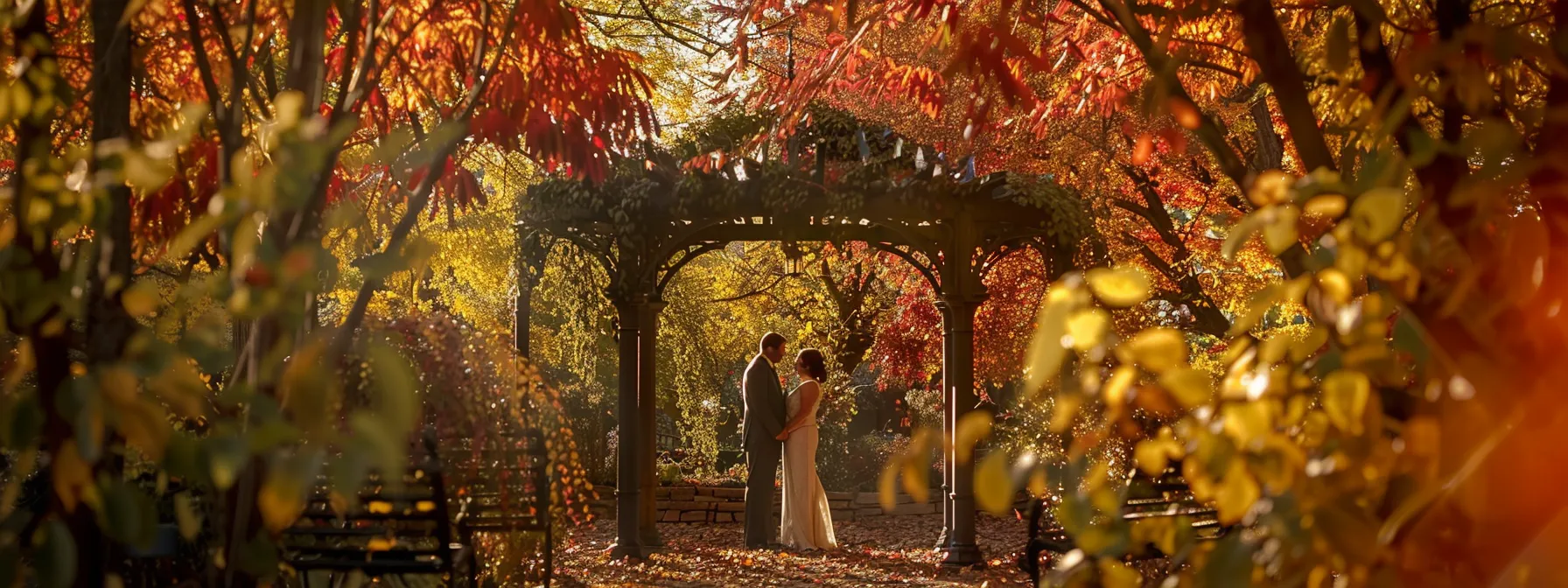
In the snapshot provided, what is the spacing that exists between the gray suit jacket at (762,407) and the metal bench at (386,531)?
5412 mm

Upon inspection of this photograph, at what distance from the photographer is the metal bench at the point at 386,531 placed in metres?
4.29

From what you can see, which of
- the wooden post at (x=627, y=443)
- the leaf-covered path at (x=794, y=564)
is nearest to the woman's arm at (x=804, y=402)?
the leaf-covered path at (x=794, y=564)

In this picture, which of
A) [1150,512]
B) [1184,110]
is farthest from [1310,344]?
[1150,512]

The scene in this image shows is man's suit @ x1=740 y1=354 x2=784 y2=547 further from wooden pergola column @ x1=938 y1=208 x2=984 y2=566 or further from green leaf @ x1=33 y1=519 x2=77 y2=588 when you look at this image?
green leaf @ x1=33 y1=519 x2=77 y2=588

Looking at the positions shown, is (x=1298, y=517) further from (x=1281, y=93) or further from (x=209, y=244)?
(x=209, y=244)

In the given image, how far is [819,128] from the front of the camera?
372 inches

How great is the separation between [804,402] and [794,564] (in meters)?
1.28

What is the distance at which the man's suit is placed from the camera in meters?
10.2

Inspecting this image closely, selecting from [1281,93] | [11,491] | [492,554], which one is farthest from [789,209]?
[11,491]

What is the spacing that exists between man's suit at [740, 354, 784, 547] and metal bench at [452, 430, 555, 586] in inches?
154

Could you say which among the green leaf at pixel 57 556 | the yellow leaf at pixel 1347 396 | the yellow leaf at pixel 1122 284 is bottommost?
the green leaf at pixel 57 556

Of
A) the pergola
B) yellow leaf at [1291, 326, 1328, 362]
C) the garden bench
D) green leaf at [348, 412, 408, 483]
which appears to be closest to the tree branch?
yellow leaf at [1291, 326, 1328, 362]

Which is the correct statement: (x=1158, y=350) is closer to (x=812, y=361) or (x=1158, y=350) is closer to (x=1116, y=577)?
(x=1116, y=577)

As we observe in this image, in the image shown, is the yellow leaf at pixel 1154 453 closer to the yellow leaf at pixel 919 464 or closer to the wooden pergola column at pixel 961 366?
the yellow leaf at pixel 919 464
